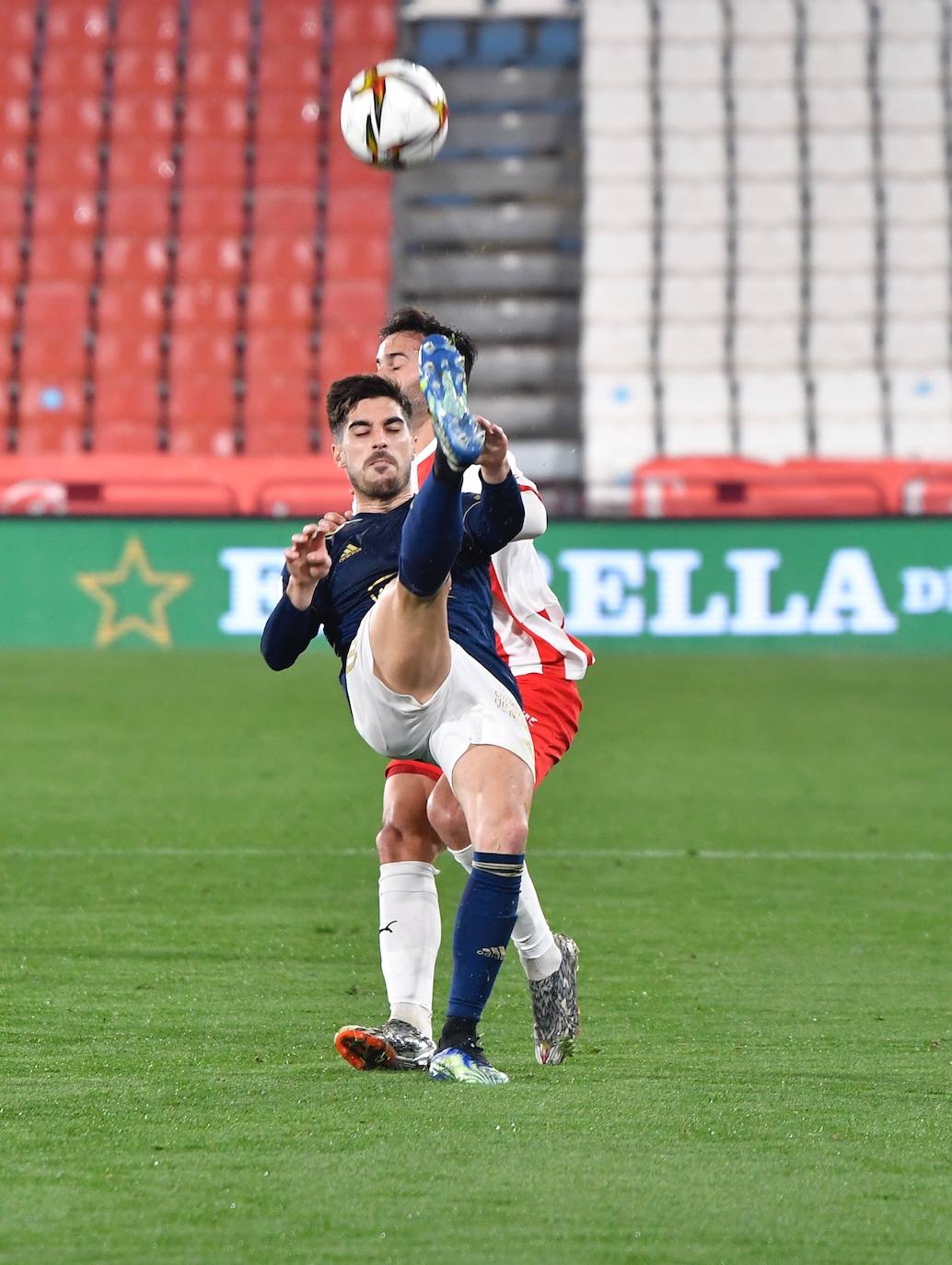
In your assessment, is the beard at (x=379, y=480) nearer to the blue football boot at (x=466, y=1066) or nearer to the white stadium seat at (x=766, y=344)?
the blue football boot at (x=466, y=1066)

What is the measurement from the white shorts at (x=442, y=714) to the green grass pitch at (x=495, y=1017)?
2.19 ft

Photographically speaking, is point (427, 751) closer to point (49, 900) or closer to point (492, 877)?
point (492, 877)

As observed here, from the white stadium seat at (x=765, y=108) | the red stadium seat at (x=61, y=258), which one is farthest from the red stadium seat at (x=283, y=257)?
the white stadium seat at (x=765, y=108)

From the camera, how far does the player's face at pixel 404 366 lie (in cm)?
475

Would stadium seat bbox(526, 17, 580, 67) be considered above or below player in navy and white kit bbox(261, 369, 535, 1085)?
above

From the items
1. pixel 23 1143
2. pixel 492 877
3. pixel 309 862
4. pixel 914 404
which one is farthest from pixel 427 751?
pixel 914 404

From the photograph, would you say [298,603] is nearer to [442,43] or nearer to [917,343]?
[917,343]

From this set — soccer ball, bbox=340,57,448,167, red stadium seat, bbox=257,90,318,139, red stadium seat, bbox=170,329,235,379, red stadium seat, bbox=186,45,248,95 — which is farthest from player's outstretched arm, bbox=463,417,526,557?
red stadium seat, bbox=186,45,248,95

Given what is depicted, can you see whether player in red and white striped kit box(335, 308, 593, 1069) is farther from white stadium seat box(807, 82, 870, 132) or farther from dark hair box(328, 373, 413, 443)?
white stadium seat box(807, 82, 870, 132)

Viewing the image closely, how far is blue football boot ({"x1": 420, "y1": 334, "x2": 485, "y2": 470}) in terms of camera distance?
360 centimetres

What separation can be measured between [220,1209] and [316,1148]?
1.17ft

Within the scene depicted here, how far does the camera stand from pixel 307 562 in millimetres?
3977

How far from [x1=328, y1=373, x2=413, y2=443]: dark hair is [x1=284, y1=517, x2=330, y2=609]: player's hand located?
0.96 feet

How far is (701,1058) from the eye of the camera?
4035 mm
